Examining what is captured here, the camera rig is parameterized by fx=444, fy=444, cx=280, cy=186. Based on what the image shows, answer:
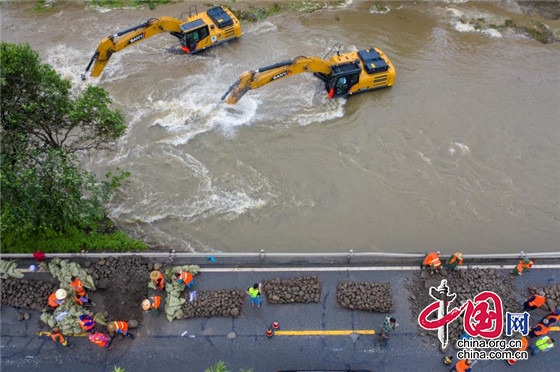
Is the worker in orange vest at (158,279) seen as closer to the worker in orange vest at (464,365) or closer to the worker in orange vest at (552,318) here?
the worker in orange vest at (464,365)

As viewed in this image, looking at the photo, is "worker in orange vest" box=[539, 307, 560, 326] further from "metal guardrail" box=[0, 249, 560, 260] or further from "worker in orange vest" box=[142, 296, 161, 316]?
"worker in orange vest" box=[142, 296, 161, 316]

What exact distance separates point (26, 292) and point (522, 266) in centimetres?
1760

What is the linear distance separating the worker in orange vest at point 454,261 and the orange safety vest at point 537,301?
252 centimetres

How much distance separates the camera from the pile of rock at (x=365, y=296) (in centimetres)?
1531

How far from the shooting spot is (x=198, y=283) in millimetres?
16000

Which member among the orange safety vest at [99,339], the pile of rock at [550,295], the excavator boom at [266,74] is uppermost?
the excavator boom at [266,74]

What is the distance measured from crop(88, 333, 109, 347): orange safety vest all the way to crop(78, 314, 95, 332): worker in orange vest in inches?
12.0

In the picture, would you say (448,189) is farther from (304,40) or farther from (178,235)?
(304,40)

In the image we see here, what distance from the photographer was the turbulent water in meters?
18.5

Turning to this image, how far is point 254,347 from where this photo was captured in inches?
576

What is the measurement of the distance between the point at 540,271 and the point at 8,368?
61.3 feet

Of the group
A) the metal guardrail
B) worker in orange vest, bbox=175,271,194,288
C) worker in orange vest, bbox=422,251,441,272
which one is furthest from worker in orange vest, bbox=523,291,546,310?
worker in orange vest, bbox=175,271,194,288

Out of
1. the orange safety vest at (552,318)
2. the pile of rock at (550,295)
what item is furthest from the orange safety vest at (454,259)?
the orange safety vest at (552,318)

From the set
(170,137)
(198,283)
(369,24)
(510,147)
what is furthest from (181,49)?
(510,147)
